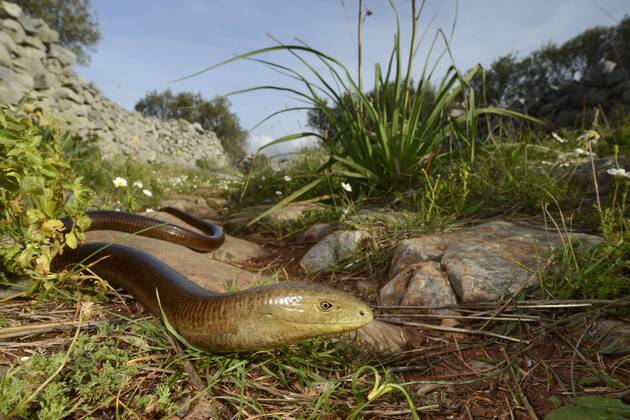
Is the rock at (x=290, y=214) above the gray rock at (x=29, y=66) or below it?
below

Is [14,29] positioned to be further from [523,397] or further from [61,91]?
[523,397]

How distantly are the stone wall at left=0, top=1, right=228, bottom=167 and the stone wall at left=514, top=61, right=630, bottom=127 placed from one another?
63.8 ft

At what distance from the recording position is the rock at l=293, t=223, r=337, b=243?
411 cm

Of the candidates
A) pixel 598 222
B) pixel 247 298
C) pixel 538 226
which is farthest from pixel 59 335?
pixel 598 222

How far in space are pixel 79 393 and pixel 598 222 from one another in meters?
3.53

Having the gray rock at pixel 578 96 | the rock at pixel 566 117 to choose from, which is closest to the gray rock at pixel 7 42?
the rock at pixel 566 117

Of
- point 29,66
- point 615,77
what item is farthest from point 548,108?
point 29,66

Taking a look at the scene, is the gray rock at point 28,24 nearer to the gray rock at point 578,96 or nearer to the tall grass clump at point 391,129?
Answer: the tall grass clump at point 391,129

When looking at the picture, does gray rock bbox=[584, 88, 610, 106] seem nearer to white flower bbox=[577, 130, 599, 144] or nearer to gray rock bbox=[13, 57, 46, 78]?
white flower bbox=[577, 130, 599, 144]

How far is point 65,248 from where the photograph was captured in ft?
8.86

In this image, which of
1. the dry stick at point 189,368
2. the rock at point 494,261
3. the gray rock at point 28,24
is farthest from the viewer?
the gray rock at point 28,24

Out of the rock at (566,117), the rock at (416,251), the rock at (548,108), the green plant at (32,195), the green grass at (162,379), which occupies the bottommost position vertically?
the green grass at (162,379)

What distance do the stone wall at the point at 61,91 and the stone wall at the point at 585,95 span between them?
19.5 metres

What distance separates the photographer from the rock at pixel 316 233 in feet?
13.5
